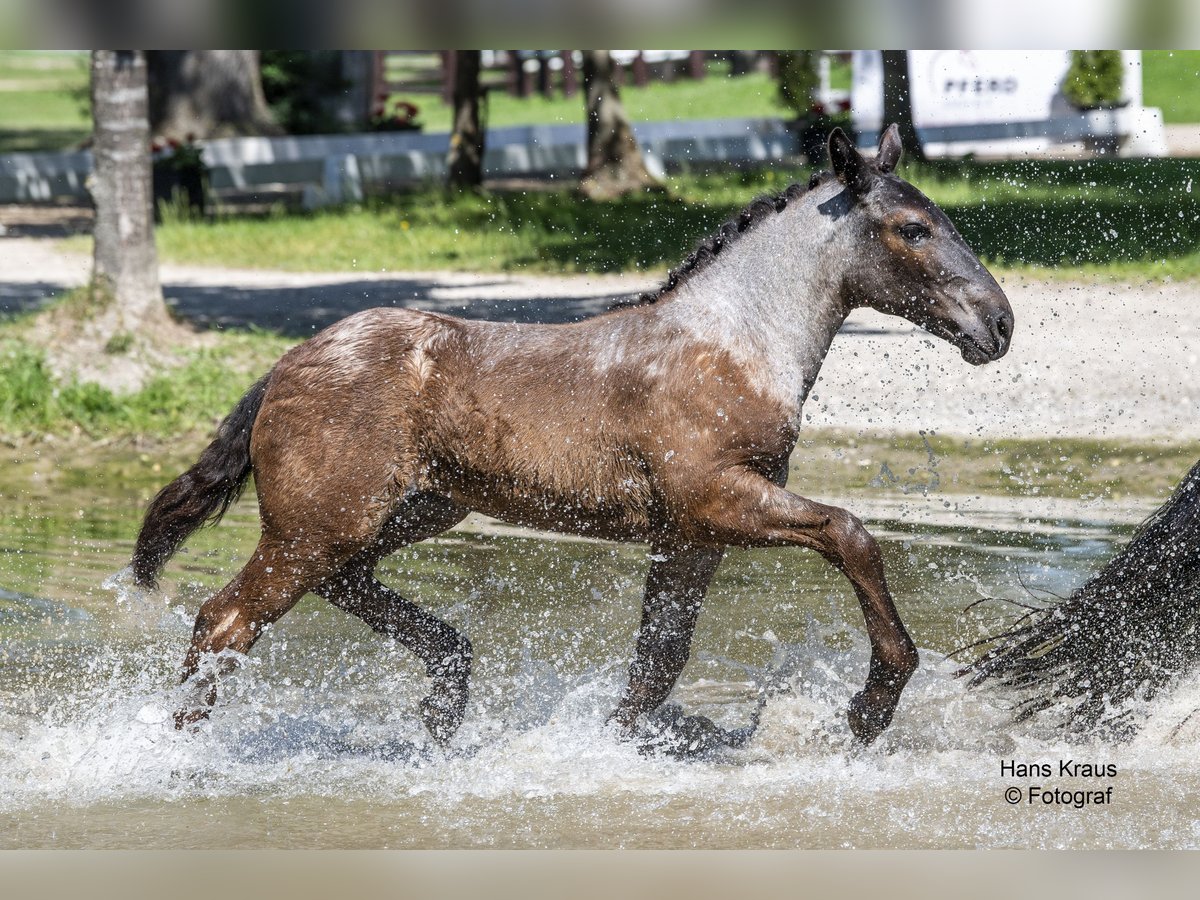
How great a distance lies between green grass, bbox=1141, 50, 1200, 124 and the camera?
909 inches

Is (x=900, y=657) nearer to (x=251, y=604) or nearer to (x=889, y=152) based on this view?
(x=889, y=152)

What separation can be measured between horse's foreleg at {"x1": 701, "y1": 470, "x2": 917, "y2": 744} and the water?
0.45 metres

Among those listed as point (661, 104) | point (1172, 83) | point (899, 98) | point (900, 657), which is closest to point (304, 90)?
point (661, 104)

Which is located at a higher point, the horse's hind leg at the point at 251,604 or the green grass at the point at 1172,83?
the horse's hind leg at the point at 251,604

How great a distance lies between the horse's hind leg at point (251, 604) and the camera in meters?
5.06

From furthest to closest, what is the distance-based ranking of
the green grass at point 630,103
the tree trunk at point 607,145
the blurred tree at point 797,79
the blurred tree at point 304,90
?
the green grass at point 630,103 < the blurred tree at point 797,79 < the blurred tree at point 304,90 < the tree trunk at point 607,145

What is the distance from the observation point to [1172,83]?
26.0 m

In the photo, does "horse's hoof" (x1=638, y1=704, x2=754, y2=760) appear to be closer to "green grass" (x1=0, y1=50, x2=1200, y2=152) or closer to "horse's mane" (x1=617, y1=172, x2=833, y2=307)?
"horse's mane" (x1=617, y1=172, x2=833, y2=307)

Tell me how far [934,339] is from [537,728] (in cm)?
628

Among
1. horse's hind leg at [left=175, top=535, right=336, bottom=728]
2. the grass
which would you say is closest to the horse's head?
horse's hind leg at [left=175, top=535, right=336, bottom=728]

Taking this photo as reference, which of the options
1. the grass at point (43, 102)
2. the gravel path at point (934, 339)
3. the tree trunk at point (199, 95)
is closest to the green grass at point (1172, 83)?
the gravel path at point (934, 339)

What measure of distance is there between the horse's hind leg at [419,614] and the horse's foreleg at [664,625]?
531mm

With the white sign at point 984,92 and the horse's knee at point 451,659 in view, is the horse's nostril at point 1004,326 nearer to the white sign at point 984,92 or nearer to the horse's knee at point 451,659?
the horse's knee at point 451,659

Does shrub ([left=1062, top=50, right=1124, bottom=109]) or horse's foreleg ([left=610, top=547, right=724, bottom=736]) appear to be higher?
horse's foreleg ([left=610, top=547, right=724, bottom=736])
